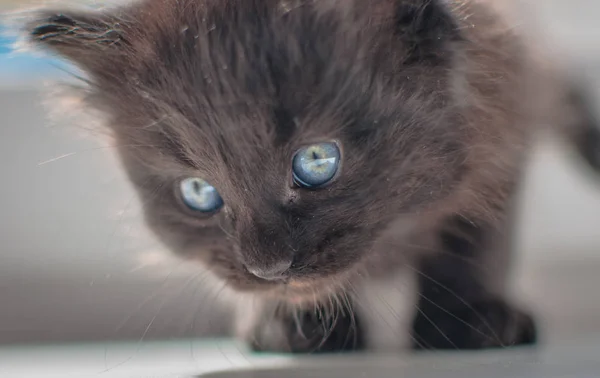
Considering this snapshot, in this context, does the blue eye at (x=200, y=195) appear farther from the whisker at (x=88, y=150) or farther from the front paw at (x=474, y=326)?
the front paw at (x=474, y=326)

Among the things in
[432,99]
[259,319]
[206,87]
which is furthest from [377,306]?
[206,87]

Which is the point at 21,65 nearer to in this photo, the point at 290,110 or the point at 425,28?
the point at 290,110

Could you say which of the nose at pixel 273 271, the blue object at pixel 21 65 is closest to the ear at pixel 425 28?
the nose at pixel 273 271

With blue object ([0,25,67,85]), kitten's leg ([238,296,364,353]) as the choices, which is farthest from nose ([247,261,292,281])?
blue object ([0,25,67,85])

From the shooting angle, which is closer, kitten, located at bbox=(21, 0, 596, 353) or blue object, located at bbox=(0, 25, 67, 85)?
kitten, located at bbox=(21, 0, 596, 353)

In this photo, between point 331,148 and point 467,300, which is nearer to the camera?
point 331,148

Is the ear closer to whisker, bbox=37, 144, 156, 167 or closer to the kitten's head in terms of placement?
the kitten's head

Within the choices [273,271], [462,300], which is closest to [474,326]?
[462,300]
